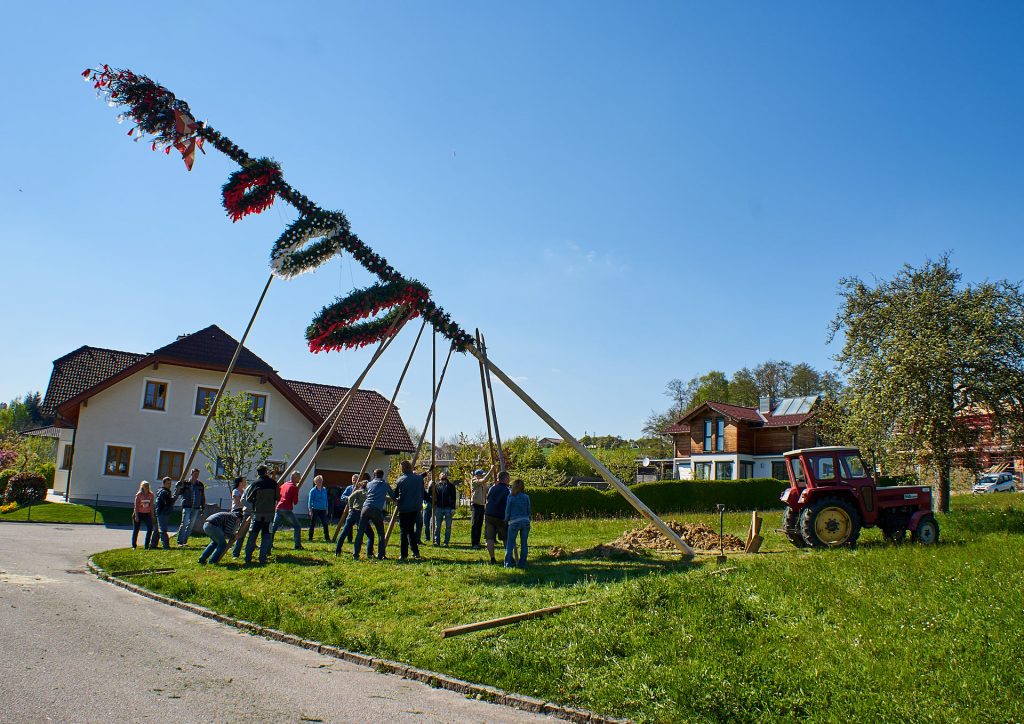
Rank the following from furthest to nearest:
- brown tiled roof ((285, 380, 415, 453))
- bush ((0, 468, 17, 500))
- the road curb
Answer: brown tiled roof ((285, 380, 415, 453)) → bush ((0, 468, 17, 500)) → the road curb

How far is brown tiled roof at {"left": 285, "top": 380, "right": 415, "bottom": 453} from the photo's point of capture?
127 feet

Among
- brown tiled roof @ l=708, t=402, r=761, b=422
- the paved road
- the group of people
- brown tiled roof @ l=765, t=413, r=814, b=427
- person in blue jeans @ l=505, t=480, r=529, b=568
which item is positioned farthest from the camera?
brown tiled roof @ l=708, t=402, r=761, b=422

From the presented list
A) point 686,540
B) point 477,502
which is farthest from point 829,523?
point 477,502

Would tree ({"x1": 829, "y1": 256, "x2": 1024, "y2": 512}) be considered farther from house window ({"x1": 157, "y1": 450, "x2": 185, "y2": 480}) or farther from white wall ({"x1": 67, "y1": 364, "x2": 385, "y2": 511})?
house window ({"x1": 157, "y1": 450, "x2": 185, "y2": 480})

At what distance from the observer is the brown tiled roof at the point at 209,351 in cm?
3453

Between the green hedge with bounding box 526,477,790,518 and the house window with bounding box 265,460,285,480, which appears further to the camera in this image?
the green hedge with bounding box 526,477,790,518

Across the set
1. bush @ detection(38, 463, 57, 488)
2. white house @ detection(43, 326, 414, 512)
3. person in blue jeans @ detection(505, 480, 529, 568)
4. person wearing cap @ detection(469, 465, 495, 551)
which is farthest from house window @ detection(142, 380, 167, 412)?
person in blue jeans @ detection(505, 480, 529, 568)

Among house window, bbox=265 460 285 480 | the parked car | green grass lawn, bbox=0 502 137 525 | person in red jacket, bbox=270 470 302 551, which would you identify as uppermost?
the parked car

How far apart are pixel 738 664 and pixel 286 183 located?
12389 mm

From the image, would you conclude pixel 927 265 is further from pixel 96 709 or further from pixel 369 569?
pixel 96 709

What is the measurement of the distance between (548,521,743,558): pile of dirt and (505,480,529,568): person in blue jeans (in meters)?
1.69

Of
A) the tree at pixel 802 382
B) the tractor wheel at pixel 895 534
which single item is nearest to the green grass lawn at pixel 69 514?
the tractor wheel at pixel 895 534

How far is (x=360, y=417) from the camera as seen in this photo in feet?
133

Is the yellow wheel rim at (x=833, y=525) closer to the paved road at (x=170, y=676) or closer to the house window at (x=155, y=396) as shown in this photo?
the paved road at (x=170, y=676)
